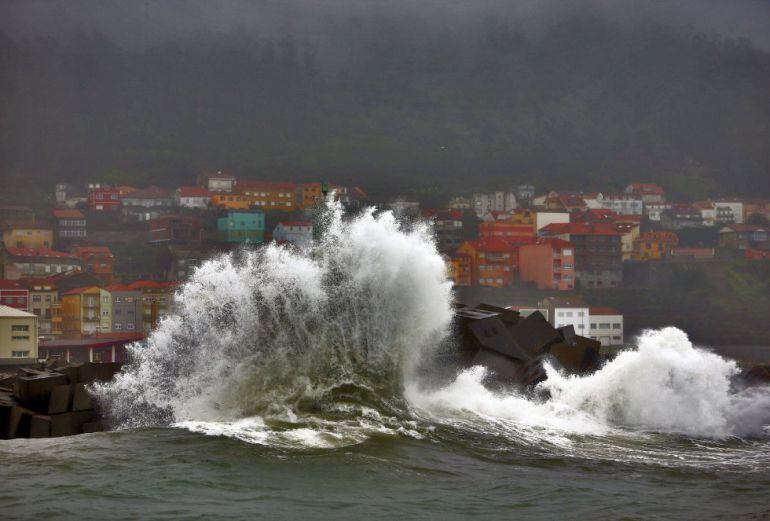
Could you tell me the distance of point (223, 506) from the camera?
13.0 m

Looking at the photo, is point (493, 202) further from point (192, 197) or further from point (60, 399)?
point (60, 399)

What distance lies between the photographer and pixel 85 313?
7262 cm

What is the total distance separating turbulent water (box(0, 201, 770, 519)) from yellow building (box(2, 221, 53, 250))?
244ft

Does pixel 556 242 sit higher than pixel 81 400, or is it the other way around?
pixel 556 242

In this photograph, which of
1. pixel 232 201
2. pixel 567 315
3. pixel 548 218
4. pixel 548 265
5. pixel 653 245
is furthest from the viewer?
pixel 548 218

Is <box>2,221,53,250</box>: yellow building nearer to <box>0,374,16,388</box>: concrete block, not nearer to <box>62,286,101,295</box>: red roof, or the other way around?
<box>62,286,101,295</box>: red roof

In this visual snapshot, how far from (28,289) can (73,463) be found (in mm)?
64915

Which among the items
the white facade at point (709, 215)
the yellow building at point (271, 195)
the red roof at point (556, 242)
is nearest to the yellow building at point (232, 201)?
the yellow building at point (271, 195)

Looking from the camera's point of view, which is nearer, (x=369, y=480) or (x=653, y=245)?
(x=369, y=480)

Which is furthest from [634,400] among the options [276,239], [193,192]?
[193,192]

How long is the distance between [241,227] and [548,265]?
103 feet

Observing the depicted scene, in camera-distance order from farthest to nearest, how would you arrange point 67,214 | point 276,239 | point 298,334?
point 67,214 < point 276,239 < point 298,334

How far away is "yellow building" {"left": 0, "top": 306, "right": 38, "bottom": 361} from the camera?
41.7 meters

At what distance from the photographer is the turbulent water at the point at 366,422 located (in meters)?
Result: 13.8
